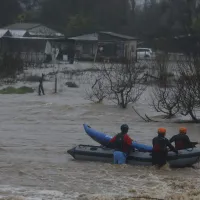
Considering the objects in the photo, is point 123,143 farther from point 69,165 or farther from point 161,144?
point 69,165

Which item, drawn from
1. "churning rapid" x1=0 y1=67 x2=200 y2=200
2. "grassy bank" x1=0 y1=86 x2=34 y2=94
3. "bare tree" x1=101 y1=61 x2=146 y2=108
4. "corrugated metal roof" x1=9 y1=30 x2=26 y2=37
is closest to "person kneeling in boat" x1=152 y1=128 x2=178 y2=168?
"churning rapid" x1=0 y1=67 x2=200 y2=200

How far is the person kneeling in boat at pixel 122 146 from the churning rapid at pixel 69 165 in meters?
0.23

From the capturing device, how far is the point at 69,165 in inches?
653

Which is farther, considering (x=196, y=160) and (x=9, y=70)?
(x=9, y=70)

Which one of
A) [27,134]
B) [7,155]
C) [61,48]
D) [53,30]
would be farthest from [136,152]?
[53,30]

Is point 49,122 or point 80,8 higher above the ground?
point 80,8

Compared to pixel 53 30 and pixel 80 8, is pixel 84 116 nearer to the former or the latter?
pixel 53 30

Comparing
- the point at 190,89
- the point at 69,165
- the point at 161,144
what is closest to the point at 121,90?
the point at 190,89

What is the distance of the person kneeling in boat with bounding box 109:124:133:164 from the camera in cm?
1642

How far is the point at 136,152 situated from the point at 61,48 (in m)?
46.6

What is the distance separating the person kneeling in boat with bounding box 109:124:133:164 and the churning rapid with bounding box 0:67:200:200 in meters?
0.23

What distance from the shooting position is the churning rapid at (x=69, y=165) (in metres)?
13.4

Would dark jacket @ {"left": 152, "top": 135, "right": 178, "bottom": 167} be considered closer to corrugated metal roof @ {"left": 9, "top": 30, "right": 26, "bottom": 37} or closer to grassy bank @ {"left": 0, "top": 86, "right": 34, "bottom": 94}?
grassy bank @ {"left": 0, "top": 86, "right": 34, "bottom": 94}

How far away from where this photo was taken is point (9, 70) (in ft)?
150
